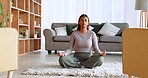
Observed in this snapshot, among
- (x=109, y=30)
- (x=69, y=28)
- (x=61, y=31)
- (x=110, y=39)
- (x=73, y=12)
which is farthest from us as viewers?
(x=73, y=12)

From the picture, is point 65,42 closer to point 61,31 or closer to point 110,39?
point 61,31

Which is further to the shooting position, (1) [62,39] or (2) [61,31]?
(2) [61,31]

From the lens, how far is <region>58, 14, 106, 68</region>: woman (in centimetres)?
339

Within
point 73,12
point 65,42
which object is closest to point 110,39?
point 65,42

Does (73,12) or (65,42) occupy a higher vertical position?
(73,12)

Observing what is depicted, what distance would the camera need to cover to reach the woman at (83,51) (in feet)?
11.1

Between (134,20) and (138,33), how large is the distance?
5.80 metres

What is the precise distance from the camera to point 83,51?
3.49 meters

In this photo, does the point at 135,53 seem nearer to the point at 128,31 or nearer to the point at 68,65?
the point at 128,31

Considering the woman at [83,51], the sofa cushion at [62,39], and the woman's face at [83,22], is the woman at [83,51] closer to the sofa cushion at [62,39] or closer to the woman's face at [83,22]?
the woman's face at [83,22]

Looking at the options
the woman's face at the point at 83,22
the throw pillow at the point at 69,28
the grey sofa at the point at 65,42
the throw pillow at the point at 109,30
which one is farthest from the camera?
the throw pillow at the point at 69,28

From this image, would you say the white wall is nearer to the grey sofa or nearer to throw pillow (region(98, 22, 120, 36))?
throw pillow (region(98, 22, 120, 36))

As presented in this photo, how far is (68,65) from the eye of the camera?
3402mm

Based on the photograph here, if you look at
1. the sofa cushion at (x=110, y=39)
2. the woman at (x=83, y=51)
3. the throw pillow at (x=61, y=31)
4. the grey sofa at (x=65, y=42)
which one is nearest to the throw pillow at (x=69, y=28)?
the throw pillow at (x=61, y=31)
